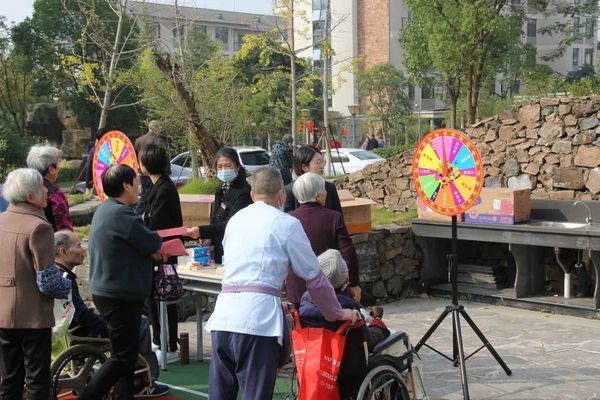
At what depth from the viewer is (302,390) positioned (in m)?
4.30

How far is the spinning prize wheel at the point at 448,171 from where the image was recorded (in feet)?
20.5

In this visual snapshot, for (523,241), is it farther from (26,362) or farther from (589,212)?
(26,362)

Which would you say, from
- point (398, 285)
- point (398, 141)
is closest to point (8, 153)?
point (398, 285)

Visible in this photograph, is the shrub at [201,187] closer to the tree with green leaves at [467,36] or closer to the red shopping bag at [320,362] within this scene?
the red shopping bag at [320,362]

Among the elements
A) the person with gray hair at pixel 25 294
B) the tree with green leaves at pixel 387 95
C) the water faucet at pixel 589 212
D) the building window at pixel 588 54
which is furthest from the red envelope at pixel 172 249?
the building window at pixel 588 54

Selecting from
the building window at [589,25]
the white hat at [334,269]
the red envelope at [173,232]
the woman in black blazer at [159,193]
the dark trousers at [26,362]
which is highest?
the building window at [589,25]

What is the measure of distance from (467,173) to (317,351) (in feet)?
8.35

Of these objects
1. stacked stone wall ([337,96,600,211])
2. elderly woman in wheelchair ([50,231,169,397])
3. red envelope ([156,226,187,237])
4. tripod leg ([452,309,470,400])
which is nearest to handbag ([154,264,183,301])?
red envelope ([156,226,187,237])

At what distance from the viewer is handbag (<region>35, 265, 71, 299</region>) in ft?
14.8

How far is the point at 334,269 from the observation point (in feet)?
15.0

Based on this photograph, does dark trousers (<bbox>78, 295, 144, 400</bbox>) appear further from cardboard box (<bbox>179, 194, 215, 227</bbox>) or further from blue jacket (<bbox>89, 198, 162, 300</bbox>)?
cardboard box (<bbox>179, 194, 215, 227</bbox>)

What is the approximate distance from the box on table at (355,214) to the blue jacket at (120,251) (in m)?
4.29

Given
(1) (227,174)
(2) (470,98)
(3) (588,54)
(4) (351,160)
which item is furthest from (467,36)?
(3) (588,54)

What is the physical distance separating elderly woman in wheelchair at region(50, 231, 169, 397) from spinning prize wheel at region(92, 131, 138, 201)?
175 centimetres
